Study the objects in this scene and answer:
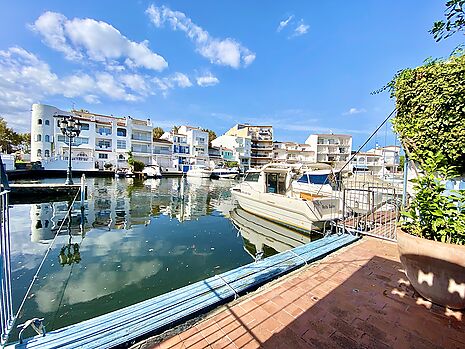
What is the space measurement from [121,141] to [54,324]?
132 feet

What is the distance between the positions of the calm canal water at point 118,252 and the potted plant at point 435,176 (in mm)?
4007

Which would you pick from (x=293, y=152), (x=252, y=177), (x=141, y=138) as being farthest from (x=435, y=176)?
(x=293, y=152)

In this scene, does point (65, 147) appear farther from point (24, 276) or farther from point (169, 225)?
→ point (24, 276)

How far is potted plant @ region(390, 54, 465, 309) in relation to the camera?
2361 millimetres

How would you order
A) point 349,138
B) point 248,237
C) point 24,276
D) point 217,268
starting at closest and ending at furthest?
point 24,276, point 217,268, point 248,237, point 349,138

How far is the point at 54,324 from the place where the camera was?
3459mm

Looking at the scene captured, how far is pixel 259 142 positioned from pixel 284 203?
52.8 m

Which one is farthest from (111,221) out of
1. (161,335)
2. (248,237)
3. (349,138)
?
Answer: (349,138)

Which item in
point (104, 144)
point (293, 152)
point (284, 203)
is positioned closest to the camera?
point (284, 203)

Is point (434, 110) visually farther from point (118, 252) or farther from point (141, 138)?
point (141, 138)

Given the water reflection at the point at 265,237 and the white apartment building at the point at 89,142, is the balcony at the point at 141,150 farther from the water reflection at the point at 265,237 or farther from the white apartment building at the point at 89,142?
the water reflection at the point at 265,237

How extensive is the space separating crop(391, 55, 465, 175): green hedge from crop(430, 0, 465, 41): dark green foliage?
3.33 feet

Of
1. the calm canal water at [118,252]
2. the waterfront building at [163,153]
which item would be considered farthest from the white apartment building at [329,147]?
the calm canal water at [118,252]

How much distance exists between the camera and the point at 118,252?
619cm
